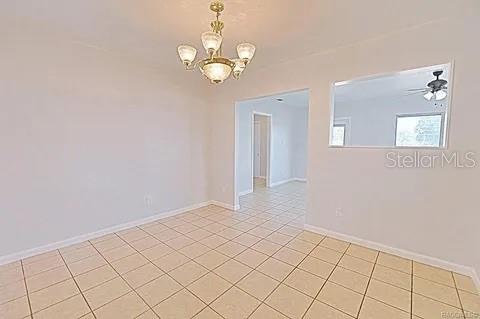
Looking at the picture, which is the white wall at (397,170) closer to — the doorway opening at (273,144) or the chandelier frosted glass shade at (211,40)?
the chandelier frosted glass shade at (211,40)

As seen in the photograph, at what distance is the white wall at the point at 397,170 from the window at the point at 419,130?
3.58m

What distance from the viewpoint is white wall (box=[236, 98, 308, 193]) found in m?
5.41

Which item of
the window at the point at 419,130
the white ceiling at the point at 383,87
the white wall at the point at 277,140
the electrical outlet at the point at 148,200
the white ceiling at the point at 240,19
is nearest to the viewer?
the white ceiling at the point at 240,19

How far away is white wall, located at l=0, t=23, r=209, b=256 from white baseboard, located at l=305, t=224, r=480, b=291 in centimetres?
262

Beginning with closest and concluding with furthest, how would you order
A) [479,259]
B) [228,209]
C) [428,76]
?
[479,259], [428,76], [228,209]

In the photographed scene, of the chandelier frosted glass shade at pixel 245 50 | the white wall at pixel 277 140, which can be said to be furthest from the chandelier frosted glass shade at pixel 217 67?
the white wall at pixel 277 140

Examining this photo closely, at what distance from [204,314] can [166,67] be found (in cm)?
336

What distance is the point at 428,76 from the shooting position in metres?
3.95

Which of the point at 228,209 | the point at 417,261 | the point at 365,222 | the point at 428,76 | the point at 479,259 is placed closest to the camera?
the point at 479,259

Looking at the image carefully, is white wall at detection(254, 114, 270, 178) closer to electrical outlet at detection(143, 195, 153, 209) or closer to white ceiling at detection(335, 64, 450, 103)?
white ceiling at detection(335, 64, 450, 103)

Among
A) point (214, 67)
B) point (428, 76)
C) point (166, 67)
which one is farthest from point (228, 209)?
point (428, 76)

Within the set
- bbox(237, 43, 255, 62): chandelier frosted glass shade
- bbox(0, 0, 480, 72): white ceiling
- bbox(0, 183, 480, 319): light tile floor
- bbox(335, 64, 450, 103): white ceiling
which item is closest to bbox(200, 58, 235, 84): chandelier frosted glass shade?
bbox(237, 43, 255, 62): chandelier frosted glass shade

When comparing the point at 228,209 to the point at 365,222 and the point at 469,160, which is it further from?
the point at 469,160

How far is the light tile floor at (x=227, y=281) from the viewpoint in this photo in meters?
1.71
